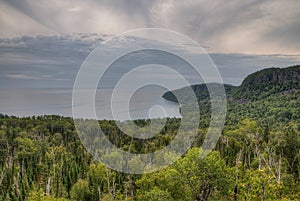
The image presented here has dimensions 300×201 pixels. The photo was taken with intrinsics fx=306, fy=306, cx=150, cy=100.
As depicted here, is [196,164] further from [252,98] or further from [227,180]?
[252,98]

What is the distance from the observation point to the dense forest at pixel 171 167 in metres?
32.2

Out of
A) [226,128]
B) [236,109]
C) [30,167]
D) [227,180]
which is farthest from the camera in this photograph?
[236,109]

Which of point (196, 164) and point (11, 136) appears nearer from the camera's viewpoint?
point (196, 164)

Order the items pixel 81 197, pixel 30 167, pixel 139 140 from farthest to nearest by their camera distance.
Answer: pixel 139 140 < pixel 30 167 < pixel 81 197

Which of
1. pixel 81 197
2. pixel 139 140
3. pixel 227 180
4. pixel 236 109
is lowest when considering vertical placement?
pixel 81 197

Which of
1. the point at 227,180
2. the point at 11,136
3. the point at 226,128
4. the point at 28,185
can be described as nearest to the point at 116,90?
the point at 227,180

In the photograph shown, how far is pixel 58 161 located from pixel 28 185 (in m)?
15.6

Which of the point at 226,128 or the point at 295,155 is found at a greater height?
the point at 226,128

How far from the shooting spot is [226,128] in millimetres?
98375

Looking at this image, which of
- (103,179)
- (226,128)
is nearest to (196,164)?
(103,179)

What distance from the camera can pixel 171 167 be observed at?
36.1 m

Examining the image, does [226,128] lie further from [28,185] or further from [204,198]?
[204,198]

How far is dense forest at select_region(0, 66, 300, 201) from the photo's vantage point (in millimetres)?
32250

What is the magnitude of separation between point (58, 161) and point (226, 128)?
52788 mm
